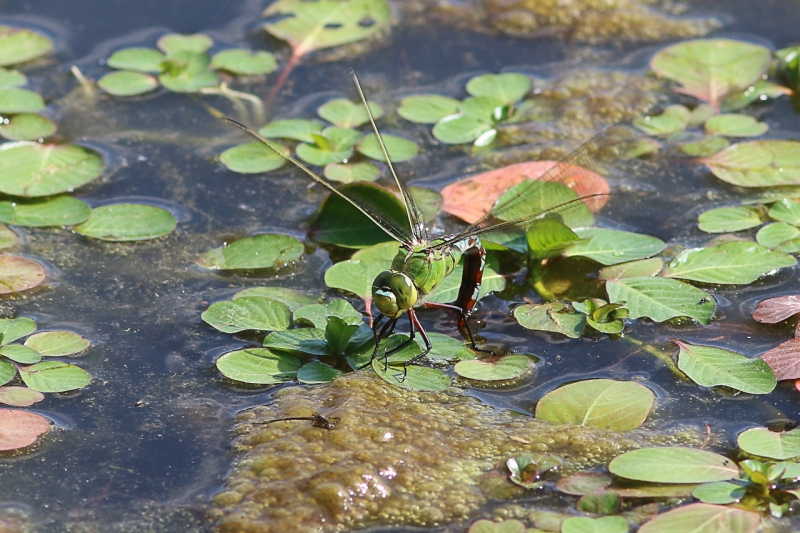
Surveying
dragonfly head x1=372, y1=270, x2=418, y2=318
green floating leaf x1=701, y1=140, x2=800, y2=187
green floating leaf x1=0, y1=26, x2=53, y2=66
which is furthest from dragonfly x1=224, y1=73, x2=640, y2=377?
green floating leaf x1=0, y1=26, x2=53, y2=66

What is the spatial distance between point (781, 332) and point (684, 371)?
0.44 metres

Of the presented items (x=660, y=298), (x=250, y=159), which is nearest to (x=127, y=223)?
(x=250, y=159)

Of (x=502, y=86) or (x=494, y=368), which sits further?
(x=502, y=86)

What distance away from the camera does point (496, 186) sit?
3701 mm

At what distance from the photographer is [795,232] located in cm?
338

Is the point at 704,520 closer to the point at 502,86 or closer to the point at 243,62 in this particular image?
the point at 502,86

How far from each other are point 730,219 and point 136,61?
112 inches

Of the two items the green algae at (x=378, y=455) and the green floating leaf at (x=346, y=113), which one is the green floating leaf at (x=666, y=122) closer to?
the green floating leaf at (x=346, y=113)

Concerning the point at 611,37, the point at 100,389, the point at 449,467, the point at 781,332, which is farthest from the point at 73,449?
the point at 611,37

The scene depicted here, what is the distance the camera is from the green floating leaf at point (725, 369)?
8.95ft

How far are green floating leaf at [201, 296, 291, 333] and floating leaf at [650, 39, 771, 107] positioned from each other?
2.41 m

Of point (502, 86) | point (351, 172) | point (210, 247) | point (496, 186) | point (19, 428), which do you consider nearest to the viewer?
point (19, 428)

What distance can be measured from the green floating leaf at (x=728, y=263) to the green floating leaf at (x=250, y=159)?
66.1 inches

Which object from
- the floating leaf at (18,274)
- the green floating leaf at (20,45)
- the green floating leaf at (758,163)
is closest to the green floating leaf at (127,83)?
the green floating leaf at (20,45)
